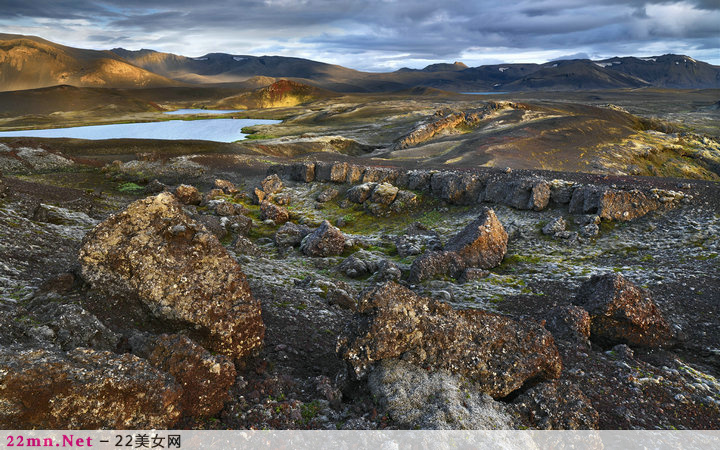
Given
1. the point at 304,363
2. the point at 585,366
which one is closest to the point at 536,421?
the point at 585,366

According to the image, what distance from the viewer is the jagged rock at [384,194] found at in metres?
35.2

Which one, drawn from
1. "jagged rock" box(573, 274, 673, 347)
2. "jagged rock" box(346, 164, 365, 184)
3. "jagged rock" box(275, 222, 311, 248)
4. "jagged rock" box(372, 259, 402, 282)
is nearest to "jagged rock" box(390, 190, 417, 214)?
"jagged rock" box(346, 164, 365, 184)

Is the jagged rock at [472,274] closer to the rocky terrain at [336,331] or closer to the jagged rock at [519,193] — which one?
the rocky terrain at [336,331]

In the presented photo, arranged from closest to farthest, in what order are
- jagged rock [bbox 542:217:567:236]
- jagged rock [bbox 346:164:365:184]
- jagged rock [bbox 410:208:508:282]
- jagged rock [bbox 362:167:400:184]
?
jagged rock [bbox 410:208:508:282] < jagged rock [bbox 542:217:567:236] < jagged rock [bbox 362:167:400:184] < jagged rock [bbox 346:164:365:184]

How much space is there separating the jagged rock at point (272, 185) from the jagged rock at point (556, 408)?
3524cm

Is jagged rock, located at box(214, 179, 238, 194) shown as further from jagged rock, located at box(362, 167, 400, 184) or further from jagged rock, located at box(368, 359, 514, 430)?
jagged rock, located at box(368, 359, 514, 430)

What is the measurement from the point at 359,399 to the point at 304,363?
272 cm

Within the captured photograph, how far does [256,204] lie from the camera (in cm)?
3944

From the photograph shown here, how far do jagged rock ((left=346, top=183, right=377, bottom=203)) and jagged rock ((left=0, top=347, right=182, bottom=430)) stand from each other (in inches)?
1164

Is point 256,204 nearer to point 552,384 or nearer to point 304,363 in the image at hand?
point 304,363

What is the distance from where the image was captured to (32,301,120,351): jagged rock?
9.48 meters

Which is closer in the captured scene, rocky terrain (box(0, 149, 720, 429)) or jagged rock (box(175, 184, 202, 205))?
rocky terrain (box(0, 149, 720, 429))

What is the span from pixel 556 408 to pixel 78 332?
11.8 metres

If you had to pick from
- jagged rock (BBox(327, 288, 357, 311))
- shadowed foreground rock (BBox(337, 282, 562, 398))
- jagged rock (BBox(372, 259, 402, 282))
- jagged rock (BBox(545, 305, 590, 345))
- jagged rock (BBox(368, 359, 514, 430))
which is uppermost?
shadowed foreground rock (BBox(337, 282, 562, 398))
